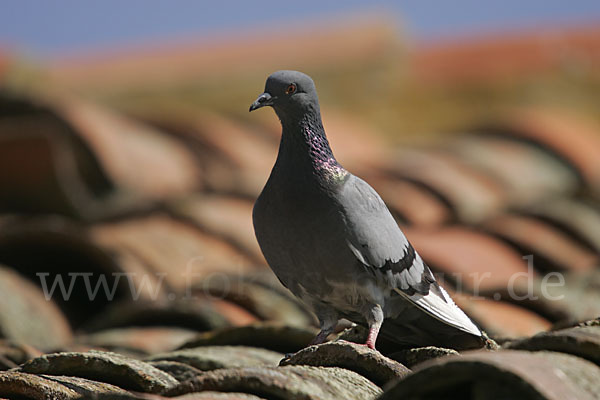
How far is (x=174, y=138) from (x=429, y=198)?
2836mm

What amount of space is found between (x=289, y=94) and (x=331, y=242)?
44 cm

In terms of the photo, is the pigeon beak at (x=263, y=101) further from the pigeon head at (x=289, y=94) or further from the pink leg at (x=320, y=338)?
the pink leg at (x=320, y=338)

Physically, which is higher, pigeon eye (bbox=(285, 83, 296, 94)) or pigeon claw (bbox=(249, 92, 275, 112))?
pigeon eye (bbox=(285, 83, 296, 94))

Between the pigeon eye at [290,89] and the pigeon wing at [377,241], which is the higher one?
the pigeon eye at [290,89]

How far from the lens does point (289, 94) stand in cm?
234

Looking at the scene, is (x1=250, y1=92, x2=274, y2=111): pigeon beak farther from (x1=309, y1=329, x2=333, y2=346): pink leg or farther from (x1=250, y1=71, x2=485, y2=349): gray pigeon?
(x1=309, y1=329, x2=333, y2=346): pink leg

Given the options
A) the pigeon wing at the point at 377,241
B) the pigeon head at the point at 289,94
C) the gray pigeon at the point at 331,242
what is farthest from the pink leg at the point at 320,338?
the pigeon head at the point at 289,94

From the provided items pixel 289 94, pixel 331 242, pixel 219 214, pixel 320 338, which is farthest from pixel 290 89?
pixel 219 214

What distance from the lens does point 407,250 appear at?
238 cm

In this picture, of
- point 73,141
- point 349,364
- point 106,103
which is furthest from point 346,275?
point 106,103

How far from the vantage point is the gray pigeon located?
2.24 m

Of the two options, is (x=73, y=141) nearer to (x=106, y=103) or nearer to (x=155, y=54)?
(x=106, y=103)

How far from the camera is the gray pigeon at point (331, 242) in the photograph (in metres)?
2.24

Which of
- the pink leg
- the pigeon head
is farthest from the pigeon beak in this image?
the pink leg
